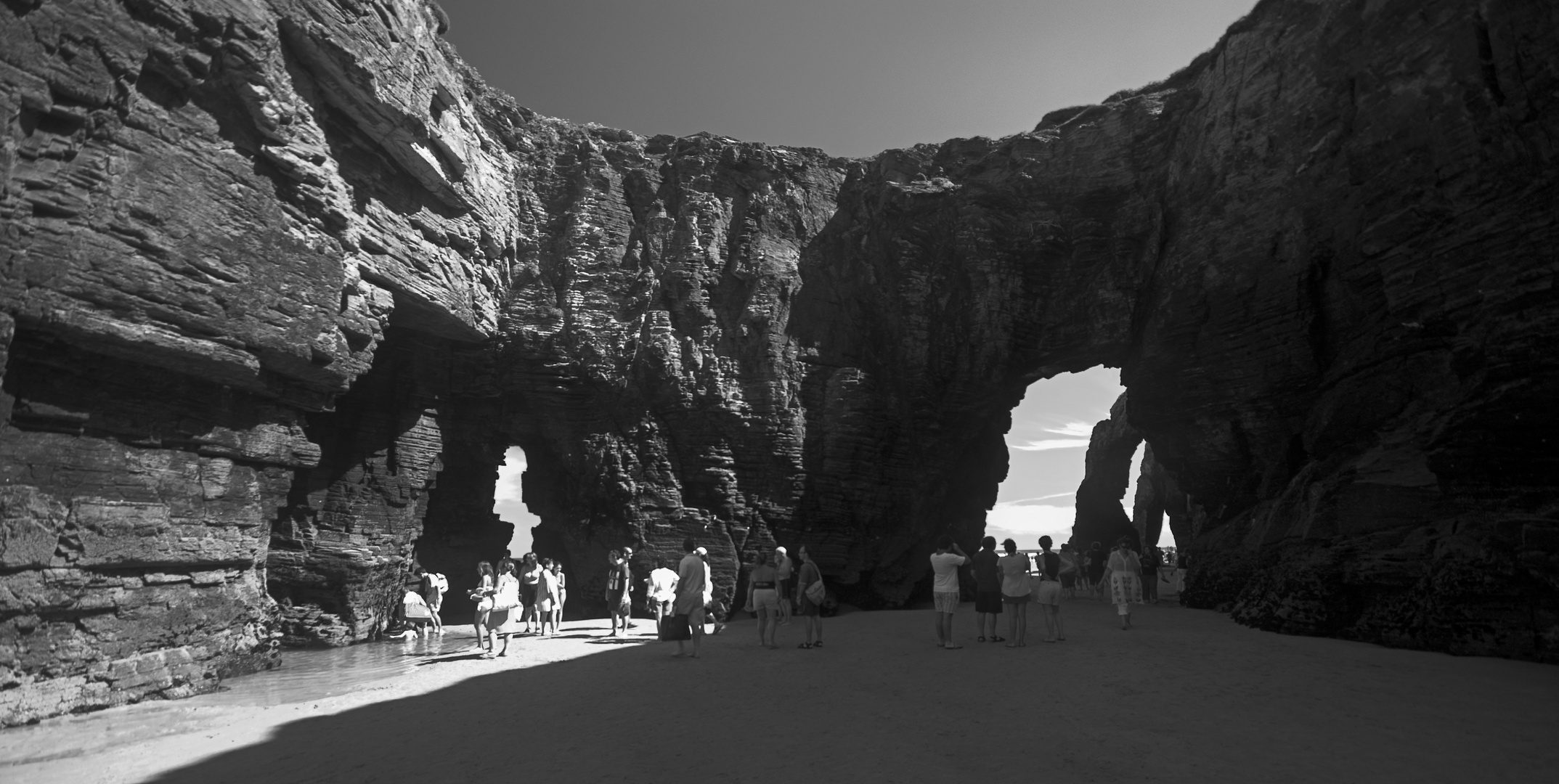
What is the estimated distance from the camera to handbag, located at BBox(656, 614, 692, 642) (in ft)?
40.3

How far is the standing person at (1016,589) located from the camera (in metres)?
11.7

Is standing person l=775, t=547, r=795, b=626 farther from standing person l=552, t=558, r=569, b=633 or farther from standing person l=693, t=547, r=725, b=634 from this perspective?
standing person l=552, t=558, r=569, b=633

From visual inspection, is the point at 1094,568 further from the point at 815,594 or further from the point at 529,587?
the point at 529,587

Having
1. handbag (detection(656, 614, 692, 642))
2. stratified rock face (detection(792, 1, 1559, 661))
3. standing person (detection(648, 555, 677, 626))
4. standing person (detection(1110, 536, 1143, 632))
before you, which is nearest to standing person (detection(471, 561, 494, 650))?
standing person (detection(648, 555, 677, 626))

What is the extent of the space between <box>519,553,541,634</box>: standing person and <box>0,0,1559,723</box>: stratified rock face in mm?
1842

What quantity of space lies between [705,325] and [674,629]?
35.3ft


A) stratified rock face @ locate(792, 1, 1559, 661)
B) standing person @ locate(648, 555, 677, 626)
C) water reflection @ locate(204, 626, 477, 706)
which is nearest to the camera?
stratified rock face @ locate(792, 1, 1559, 661)

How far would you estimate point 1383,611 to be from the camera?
11.3 meters

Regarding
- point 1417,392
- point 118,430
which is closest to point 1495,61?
point 1417,392

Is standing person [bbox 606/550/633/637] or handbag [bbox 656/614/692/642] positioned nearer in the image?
handbag [bbox 656/614/692/642]

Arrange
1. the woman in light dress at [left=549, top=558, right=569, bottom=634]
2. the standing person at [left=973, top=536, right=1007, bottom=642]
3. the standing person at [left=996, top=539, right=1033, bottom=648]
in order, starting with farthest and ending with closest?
the woman in light dress at [left=549, top=558, right=569, bottom=634] < the standing person at [left=973, top=536, right=1007, bottom=642] < the standing person at [left=996, top=539, right=1033, bottom=648]

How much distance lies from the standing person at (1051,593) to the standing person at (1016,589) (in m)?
0.29

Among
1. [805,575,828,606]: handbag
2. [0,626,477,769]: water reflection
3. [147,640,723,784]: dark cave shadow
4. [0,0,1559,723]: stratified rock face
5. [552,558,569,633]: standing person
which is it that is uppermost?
[0,0,1559,723]: stratified rock face

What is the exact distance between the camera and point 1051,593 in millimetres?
12078
